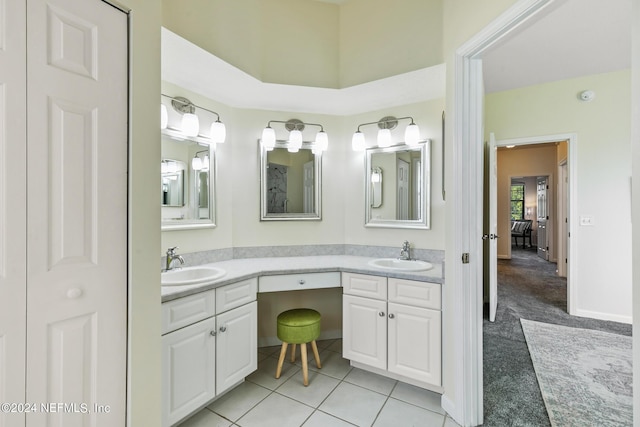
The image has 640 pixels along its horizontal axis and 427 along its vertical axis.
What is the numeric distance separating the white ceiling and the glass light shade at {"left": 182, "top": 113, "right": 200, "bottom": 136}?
227 cm

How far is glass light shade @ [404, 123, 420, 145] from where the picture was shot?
2.38 meters

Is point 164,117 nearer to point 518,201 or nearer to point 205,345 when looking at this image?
point 205,345

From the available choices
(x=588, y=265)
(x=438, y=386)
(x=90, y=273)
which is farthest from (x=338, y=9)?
(x=588, y=265)

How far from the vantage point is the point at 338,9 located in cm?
224

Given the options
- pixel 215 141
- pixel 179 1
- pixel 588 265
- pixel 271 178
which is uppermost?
pixel 179 1

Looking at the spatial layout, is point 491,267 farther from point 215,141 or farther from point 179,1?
point 179,1

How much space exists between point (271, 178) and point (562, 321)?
11.2 ft

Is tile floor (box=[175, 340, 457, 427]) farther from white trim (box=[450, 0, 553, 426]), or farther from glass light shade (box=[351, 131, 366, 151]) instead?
glass light shade (box=[351, 131, 366, 151])

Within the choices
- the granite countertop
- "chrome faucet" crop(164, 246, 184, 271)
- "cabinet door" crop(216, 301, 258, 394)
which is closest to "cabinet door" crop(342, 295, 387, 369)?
the granite countertop

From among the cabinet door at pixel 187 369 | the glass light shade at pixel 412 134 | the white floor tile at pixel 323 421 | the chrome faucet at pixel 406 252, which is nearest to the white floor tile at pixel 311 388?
the white floor tile at pixel 323 421

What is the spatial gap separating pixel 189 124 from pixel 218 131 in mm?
245

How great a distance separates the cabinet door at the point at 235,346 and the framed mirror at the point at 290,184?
0.89 meters

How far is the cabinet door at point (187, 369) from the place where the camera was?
4.78 ft

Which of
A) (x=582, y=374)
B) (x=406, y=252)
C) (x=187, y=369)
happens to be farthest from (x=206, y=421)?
(x=582, y=374)
